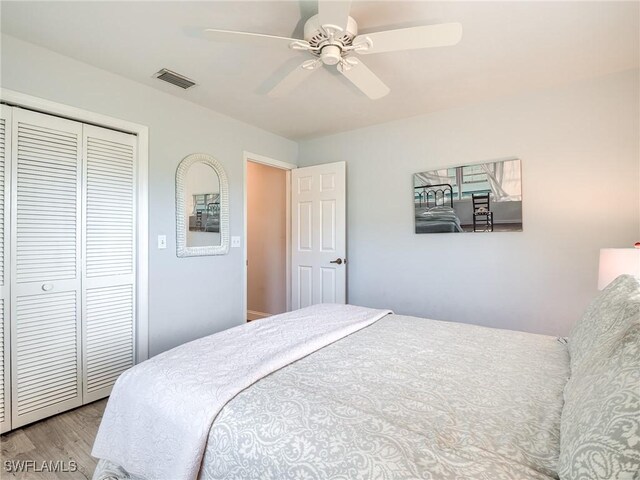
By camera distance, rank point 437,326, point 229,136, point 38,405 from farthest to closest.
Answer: point 229,136
point 38,405
point 437,326

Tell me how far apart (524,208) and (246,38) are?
241 centimetres

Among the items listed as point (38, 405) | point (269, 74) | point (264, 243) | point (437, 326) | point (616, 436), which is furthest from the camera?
point (264, 243)

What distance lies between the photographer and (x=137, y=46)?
2.03m

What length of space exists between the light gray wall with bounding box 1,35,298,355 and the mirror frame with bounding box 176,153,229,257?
47 mm

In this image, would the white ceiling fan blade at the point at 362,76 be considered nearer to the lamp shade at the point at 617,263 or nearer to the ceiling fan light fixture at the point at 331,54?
the ceiling fan light fixture at the point at 331,54

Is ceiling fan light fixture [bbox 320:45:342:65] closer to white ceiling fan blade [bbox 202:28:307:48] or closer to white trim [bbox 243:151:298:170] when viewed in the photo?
white ceiling fan blade [bbox 202:28:307:48]

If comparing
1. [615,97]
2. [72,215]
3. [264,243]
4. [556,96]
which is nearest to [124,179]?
[72,215]

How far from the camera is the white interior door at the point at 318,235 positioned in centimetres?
352

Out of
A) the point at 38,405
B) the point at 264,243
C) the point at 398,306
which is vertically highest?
the point at 264,243

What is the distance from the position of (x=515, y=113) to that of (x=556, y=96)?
0.28 metres

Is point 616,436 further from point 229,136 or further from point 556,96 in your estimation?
point 229,136

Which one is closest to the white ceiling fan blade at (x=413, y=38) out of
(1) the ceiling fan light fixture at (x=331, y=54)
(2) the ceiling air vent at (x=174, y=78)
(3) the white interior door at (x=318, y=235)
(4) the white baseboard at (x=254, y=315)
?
(1) the ceiling fan light fixture at (x=331, y=54)

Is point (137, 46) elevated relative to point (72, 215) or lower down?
elevated

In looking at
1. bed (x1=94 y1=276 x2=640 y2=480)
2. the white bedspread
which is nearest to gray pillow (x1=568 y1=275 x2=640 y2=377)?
bed (x1=94 y1=276 x2=640 y2=480)
